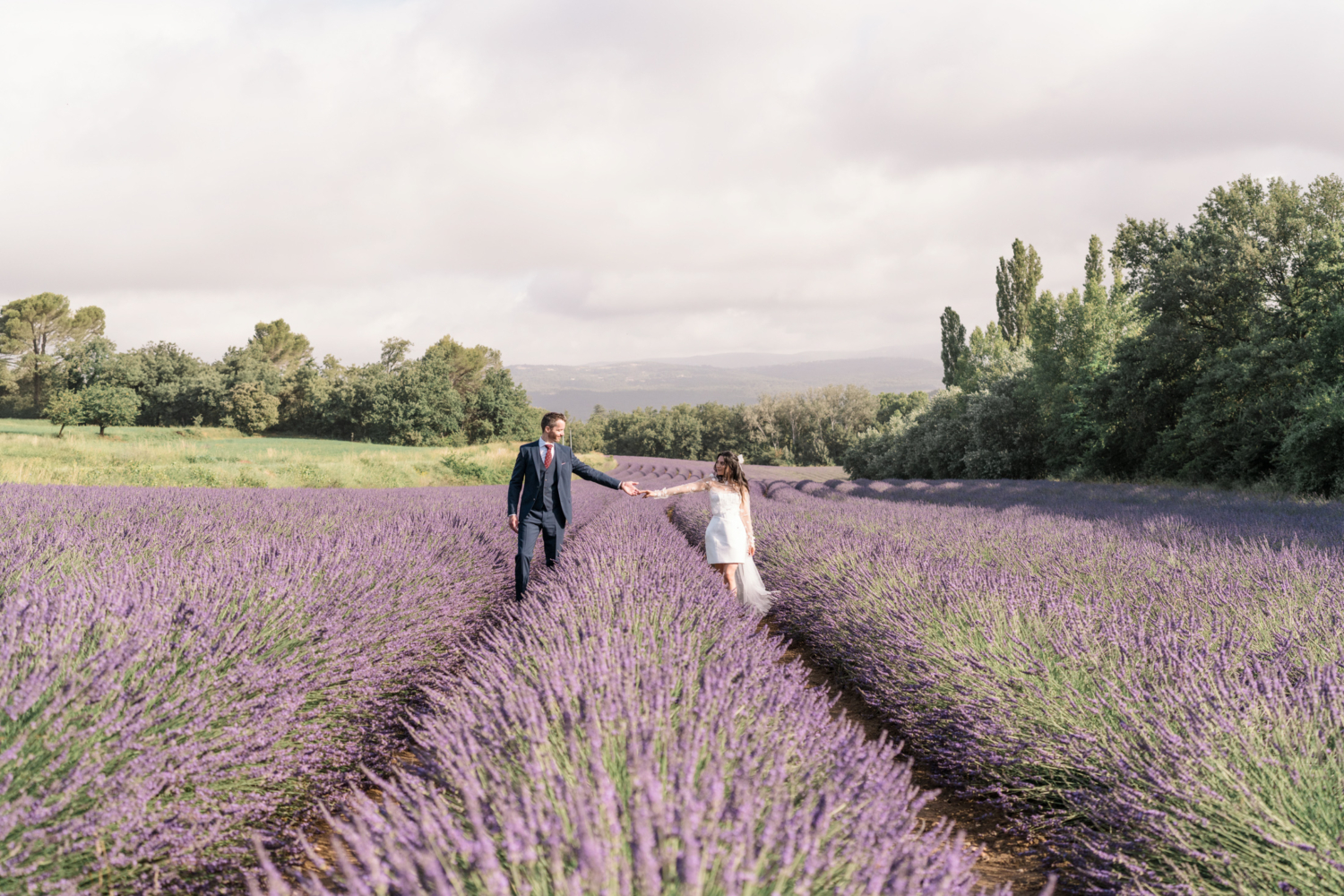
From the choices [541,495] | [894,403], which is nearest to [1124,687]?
[541,495]

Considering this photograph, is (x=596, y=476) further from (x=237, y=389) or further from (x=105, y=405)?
(x=237, y=389)

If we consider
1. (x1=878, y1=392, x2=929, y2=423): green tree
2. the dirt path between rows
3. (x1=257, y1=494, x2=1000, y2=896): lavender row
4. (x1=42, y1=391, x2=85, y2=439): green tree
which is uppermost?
(x1=878, y1=392, x2=929, y2=423): green tree

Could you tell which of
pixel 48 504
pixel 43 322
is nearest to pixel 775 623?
pixel 48 504

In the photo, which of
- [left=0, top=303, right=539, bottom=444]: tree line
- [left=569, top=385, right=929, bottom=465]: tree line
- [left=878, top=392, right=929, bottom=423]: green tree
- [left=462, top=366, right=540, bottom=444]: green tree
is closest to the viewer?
[left=0, top=303, right=539, bottom=444]: tree line

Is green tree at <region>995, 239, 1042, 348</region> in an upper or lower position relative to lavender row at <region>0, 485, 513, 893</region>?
upper

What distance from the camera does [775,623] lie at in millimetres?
5586

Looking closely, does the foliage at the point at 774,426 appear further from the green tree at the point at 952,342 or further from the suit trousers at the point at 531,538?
the suit trousers at the point at 531,538

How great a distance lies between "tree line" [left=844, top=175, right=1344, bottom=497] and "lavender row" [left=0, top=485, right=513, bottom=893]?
1445 centimetres

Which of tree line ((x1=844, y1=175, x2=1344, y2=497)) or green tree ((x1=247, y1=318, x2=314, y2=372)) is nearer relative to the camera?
tree line ((x1=844, y1=175, x2=1344, y2=497))

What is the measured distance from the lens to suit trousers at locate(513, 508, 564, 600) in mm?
4598

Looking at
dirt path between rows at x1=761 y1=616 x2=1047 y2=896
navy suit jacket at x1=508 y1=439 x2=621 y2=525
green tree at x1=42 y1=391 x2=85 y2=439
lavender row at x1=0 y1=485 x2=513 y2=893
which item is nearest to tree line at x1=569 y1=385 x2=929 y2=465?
green tree at x1=42 y1=391 x2=85 y2=439

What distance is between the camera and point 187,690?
1.77m

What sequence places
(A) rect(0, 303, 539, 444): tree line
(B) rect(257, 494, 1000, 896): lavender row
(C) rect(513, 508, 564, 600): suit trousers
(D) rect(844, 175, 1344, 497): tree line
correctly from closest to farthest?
(B) rect(257, 494, 1000, 896): lavender row, (C) rect(513, 508, 564, 600): suit trousers, (D) rect(844, 175, 1344, 497): tree line, (A) rect(0, 303, 539, 444): tree line

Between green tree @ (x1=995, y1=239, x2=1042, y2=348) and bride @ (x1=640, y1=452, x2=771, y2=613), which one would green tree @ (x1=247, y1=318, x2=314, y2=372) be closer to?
green tree @ (x1=995, y1=239, x2=1042, y2=348)
